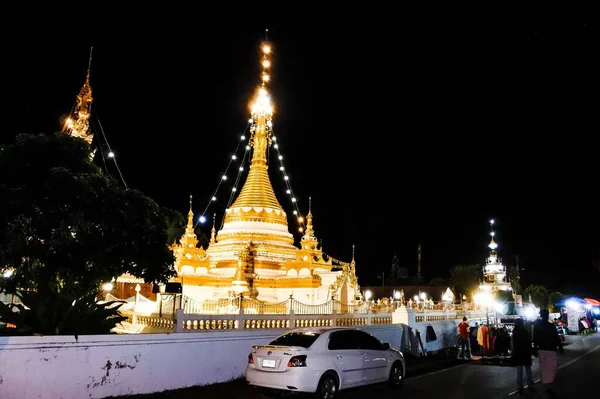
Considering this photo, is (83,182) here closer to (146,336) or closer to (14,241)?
(14,241)

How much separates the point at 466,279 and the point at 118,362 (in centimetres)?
4828

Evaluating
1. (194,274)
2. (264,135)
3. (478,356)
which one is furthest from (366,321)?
(264,135)

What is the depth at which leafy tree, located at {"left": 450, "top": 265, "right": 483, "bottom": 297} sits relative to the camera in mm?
52312

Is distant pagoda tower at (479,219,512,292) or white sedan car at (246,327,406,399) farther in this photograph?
distant pagoda tower at (479,219,512,292)

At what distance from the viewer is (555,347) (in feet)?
37.6

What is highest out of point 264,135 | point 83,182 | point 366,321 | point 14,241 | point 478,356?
point 264,135

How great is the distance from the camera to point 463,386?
38.3ft

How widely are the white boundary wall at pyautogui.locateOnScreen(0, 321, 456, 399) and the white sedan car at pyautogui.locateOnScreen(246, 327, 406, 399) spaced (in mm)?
1719

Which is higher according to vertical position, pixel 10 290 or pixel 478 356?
pixel 10 290

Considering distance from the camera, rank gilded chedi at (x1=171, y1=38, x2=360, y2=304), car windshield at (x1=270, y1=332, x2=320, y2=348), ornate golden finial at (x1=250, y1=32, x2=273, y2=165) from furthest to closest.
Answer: ornate golden finial at (x1=250, y1=32, x2=273, y2=165) < gilded chedi at (x1=171, y1=38, x2=360, y2=304) < car windshield at (x1=270, y1=332, x2=320, y2=348)

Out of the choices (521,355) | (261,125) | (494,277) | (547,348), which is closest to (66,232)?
(521,355)

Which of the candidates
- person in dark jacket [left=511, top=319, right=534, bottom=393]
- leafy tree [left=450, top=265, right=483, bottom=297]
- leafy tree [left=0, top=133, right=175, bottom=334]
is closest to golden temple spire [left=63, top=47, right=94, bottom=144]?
leafy tree [left=0, top=133, right=175, bottom=334]

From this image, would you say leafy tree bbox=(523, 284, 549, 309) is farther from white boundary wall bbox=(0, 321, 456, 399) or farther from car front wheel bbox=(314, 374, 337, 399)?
car front wheel bbox=(314, 374, 337, 399)

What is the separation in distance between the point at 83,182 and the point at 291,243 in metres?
24.1
